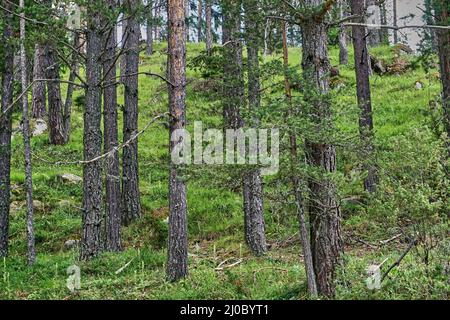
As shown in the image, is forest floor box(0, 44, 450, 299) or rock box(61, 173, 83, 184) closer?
forest floor box(0, 44, 450, 299)

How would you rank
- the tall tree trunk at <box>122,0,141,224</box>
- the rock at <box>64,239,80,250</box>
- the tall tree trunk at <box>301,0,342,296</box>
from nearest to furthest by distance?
the tall tree trunk at <box>301,0,342,296</box> → the rock at <box>64,239,80,250</box> → the tall tree trunk at <box>122,0,141,224</box>

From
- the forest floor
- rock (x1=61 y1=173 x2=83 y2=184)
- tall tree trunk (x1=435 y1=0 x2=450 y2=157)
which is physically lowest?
the forest floor

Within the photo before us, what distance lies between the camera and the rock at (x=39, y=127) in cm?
1942

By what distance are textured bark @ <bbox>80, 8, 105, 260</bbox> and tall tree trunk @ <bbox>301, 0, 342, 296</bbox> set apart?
4.44 metres

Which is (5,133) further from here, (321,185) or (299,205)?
(321,185)

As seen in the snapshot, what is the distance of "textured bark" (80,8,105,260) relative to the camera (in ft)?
31.2

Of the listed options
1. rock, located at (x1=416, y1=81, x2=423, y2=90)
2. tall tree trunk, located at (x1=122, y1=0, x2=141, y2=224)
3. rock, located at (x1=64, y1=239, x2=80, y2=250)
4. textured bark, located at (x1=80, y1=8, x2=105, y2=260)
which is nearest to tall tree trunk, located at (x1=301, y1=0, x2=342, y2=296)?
textured bark, located at (x1=80, y1=8, x2=105, y2=260)

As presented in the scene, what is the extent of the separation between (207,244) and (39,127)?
10.9 meters

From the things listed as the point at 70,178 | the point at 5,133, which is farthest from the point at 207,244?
the point at 70,178

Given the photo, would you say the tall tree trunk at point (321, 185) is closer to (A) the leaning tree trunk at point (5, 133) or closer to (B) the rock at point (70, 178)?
(A) the leaning tree trunk at point (5, 133)

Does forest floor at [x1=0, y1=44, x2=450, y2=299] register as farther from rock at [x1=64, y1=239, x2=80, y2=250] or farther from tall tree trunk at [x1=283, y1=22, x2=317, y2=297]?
tall tree trunk at [x1=283, y1=22, x2=317, y2=297]

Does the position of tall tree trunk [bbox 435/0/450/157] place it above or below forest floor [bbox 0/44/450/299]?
above

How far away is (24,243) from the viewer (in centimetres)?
1212
